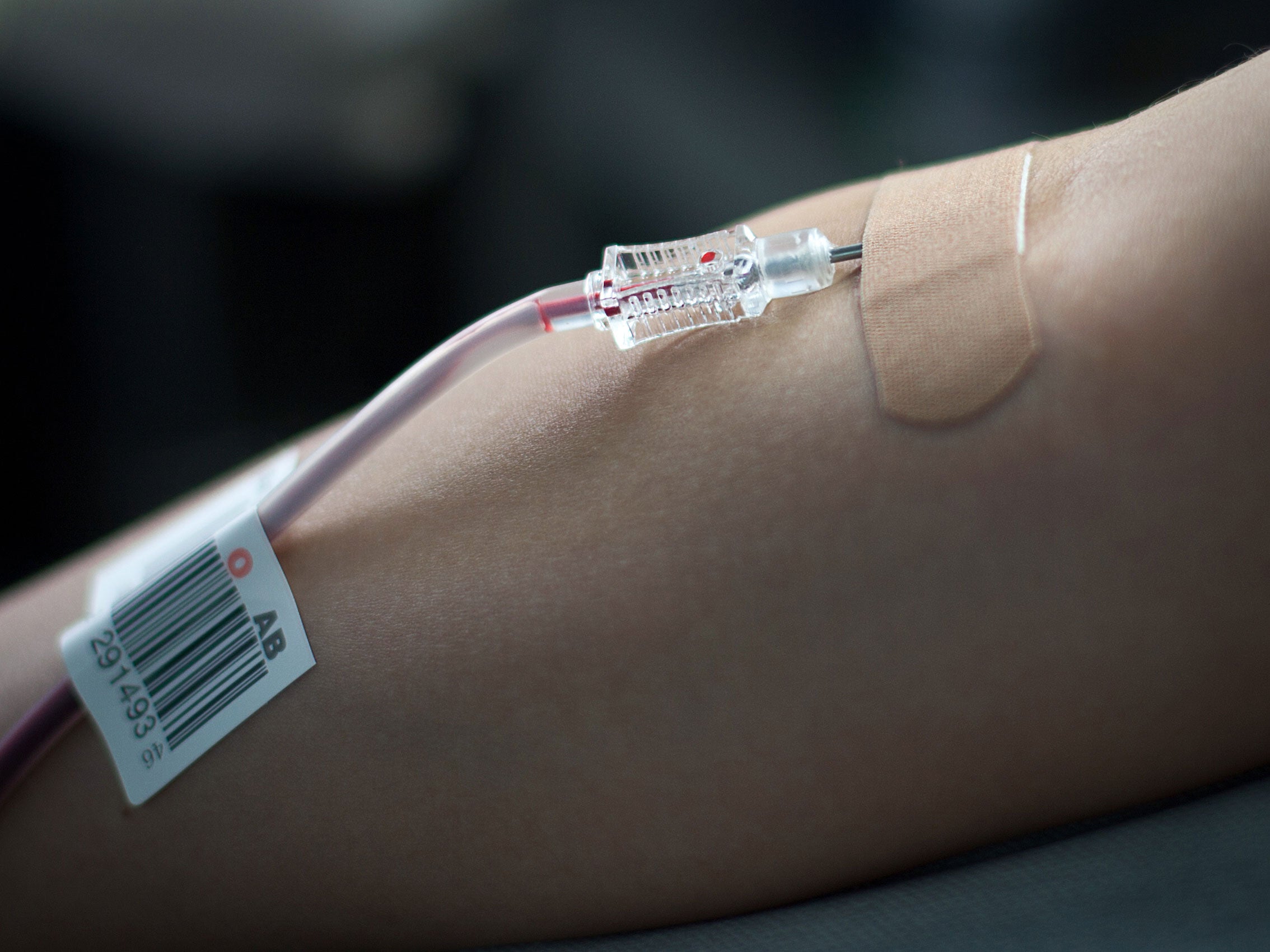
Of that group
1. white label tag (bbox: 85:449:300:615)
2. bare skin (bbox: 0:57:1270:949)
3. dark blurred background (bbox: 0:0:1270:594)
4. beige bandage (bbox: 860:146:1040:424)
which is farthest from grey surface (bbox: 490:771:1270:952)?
dark blurred background (bbox: 0:0:1270:594)

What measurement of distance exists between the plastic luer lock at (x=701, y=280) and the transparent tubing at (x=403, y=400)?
0.13 feet

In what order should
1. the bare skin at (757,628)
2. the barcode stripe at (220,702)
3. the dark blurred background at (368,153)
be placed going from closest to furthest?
the bare skin at (757,628) < the barcode stripe at (220,702) < the dark blurred background at (368,153)

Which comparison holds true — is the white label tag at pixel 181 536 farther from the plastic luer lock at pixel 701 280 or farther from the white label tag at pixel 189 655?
the plastic luer lock at pixel 701 280

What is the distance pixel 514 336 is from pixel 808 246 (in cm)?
18

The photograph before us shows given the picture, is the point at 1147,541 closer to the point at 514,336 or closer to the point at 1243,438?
the point at 1243,438

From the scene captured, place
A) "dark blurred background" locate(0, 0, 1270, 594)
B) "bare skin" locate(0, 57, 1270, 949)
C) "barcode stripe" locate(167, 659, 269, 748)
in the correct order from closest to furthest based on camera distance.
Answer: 1. "bare skin" locate(0, 57, 1270, 949)
2. "barcode stripe" locate(167, 659, 269, 748)
3. "dark blurred background" locate(0, 0, 1270, 594)

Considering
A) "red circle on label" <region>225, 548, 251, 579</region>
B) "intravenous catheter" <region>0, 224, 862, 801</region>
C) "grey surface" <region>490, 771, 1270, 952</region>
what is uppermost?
"intravenous catheter" <region>0, 224, 862, 801</region>

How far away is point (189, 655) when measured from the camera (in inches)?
22.2

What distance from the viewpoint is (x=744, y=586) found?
47 cm

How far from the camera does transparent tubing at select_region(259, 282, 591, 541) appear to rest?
1.86 feet

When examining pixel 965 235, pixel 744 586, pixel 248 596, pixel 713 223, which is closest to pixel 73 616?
pixel 248 596

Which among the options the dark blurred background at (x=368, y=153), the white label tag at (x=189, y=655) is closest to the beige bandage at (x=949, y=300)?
the white label tag at (x=189, y=655)

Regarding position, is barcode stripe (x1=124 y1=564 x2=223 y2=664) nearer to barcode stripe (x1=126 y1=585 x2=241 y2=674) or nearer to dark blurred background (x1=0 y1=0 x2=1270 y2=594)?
barcode stripe (x1=126 y1=585 x2=241 y2=674)

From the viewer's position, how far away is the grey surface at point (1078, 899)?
1.44 feet
